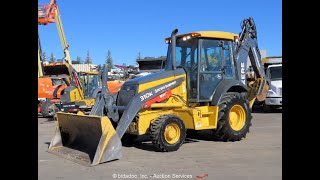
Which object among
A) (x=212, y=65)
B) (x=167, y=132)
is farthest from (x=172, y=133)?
(x=212, y=65)

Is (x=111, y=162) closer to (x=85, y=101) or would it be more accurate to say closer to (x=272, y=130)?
(x=272, y=130)

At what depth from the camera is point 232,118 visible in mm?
9797

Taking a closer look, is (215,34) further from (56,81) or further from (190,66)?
(56,81)

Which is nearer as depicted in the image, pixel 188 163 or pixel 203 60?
pixel 188 163

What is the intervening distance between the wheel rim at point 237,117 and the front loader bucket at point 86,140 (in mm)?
3508

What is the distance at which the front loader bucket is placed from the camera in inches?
283

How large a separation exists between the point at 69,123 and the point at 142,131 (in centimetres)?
165

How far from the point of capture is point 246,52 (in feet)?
35.0

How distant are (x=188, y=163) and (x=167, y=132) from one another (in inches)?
46.3

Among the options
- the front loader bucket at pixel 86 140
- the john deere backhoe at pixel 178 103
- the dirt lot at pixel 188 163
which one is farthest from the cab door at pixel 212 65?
the front loader bucket at pixel 86 140

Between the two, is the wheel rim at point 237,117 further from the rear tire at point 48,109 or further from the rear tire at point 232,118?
the rear tire at point 48,109

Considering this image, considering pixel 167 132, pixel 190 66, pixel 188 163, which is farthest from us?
pixel 190 66

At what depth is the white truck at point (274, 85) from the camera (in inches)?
699

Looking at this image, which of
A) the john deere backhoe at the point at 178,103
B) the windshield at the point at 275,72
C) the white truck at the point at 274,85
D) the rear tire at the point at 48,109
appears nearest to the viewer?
the john deere backhoe at the point at 178,103
